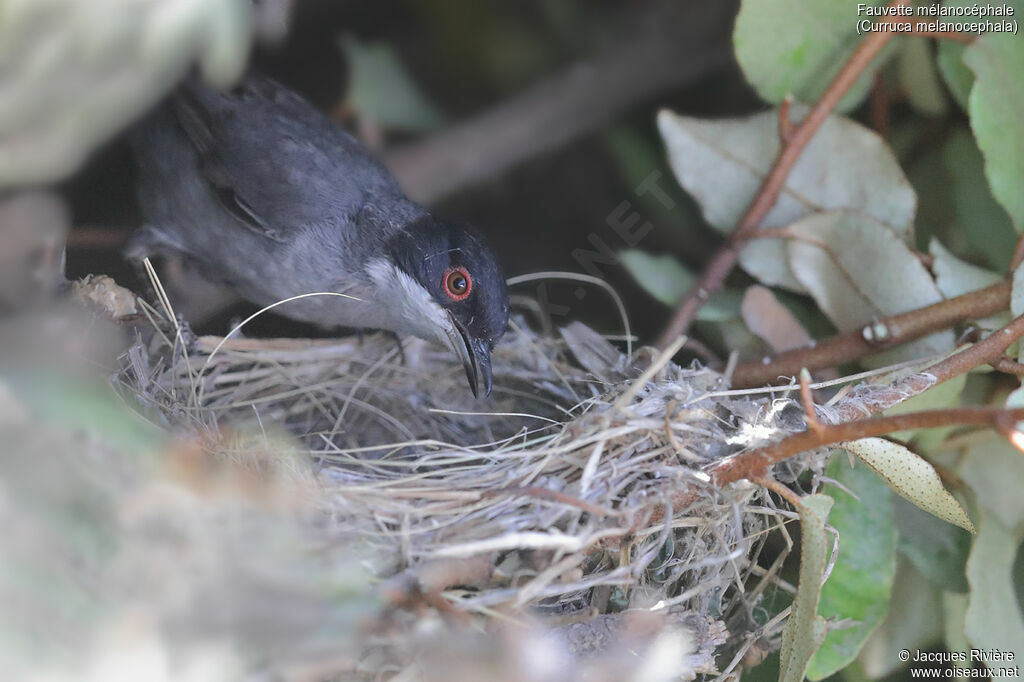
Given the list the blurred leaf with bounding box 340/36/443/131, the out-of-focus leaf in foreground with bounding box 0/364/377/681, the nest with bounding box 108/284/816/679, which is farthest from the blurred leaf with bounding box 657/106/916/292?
the out-of-focus leaf in foreground with bounding box 0/364/377/681

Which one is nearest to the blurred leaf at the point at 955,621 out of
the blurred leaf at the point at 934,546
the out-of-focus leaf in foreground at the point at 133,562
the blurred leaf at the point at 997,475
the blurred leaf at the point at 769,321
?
the blurred leaf at the point at 934,546

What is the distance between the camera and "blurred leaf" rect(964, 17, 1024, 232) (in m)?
1.77

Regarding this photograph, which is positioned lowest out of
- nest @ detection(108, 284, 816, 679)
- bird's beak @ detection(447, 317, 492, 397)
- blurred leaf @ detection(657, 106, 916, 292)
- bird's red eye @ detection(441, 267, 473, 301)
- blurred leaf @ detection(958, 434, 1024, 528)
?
nest @ detection(108, 284, 816, 679)

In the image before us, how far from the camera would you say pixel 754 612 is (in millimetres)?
1764

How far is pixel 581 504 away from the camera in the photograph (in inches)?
52.6

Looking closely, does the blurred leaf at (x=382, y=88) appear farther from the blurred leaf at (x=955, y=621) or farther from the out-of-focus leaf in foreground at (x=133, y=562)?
the blurred leaf at (x=955, y=621)

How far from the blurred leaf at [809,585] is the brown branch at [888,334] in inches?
18.9

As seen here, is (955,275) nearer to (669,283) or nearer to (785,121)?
(785,121)

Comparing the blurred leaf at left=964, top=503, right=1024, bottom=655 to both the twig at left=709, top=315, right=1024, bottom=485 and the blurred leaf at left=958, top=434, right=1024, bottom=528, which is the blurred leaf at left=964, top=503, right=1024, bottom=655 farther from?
the twig at left=709, top=315, right=1024, bottom=485

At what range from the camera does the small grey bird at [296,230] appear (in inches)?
77.0

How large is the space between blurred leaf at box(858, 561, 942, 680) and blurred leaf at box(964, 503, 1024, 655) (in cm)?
18

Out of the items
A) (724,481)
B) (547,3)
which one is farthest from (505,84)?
(724,481)

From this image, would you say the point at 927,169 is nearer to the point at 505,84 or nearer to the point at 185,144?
the point at 505,84

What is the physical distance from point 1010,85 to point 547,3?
1.61 m
